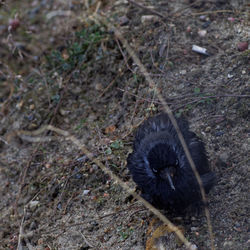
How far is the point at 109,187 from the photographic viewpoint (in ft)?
11.8

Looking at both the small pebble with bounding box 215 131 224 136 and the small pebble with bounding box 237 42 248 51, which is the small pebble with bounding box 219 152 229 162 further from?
the small pebble with bounding box 237 42 248 51

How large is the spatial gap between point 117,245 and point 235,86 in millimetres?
1837

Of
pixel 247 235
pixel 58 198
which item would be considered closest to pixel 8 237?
pixel 58 198

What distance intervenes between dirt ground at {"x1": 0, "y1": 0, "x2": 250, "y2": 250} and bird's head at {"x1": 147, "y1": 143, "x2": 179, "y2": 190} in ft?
1.22

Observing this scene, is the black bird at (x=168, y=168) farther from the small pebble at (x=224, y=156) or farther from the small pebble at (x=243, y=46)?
the small pebble at (x=243, y=46)

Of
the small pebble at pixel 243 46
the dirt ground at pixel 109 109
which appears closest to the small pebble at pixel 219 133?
the dirt ground at pixel 109 109

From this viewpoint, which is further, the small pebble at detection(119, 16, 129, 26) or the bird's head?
the small pebble at detection(119, 16, 129, 26)

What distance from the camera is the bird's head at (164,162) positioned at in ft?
10.1

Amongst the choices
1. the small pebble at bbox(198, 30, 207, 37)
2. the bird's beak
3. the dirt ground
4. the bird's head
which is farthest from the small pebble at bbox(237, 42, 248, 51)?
the bird's beak

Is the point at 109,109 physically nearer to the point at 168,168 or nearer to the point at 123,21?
the point at 123,21

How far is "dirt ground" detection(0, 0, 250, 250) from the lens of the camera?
10.5ft

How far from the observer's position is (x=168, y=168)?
3.10m

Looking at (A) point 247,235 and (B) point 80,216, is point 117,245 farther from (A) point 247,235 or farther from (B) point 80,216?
(A) point 247,235

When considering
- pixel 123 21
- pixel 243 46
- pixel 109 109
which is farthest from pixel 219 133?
pixel 123 21
